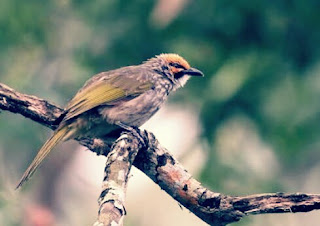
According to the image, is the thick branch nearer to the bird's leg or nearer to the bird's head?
the bird's leg

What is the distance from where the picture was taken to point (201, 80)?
7375 millimetres

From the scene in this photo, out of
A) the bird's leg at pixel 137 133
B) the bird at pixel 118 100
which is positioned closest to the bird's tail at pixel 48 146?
the bird at pixel 118 100

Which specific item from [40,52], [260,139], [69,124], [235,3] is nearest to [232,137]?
[260,139]

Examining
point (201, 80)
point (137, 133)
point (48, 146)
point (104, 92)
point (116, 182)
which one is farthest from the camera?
point (201, 80)

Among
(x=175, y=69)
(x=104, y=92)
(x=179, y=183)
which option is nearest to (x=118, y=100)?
(x=104, y=92)

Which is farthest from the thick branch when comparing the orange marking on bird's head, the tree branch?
the orange marking on bird's head

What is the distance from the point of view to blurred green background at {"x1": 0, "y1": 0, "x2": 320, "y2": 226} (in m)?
6.87

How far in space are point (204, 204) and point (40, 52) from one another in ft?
17.9

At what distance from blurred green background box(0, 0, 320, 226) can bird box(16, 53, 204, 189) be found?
6.93ft

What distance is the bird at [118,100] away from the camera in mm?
3832

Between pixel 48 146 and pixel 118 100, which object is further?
pixel 118 100

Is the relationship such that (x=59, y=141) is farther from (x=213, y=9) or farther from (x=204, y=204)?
(x=213, y=9)

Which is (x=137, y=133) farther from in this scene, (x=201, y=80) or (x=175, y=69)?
(x=201, y=80)

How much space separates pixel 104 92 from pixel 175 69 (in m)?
0.73
